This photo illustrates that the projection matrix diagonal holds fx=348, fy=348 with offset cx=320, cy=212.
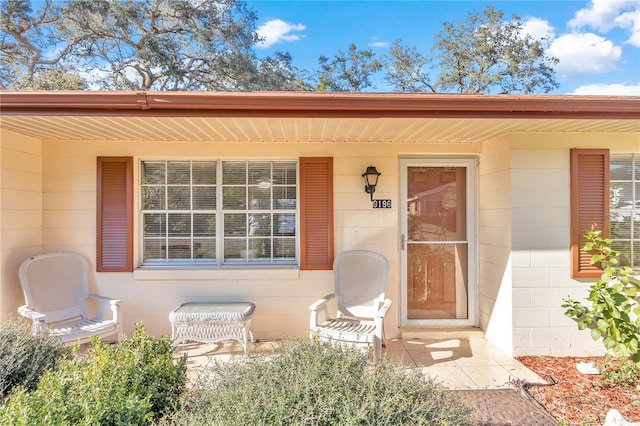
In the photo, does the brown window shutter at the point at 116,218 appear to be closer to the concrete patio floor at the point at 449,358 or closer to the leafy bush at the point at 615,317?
the concrete patio floor at the point at 449,358

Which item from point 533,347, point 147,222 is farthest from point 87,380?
point 533,347

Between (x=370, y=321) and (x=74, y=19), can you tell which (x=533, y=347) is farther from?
(x=74, y=19)

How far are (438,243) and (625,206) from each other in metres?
1.99

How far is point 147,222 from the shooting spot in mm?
4238

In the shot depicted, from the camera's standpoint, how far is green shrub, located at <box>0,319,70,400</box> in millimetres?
2125

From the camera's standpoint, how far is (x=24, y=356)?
2223 millimetres

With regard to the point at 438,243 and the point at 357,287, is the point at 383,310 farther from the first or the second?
the point at 438,243

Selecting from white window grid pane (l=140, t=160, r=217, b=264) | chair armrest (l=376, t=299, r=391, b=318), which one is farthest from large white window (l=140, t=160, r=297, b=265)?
chair armrest (l=376, t=299, r=391, b=318)

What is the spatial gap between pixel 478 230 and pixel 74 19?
11766 millimetres

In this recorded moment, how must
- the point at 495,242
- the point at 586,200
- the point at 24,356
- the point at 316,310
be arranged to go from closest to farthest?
the point at 24,356
the point at 316,310
the point at 586,200
the point at 495,242

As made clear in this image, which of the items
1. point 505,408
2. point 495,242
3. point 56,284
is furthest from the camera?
point 495,242

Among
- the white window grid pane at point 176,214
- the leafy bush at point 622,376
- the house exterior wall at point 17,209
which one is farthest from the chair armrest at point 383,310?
the house exterior wall at point 17,209

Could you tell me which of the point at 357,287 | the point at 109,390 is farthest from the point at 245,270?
the point at 109,390

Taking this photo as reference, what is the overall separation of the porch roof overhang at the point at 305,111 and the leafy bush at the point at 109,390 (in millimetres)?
1733
